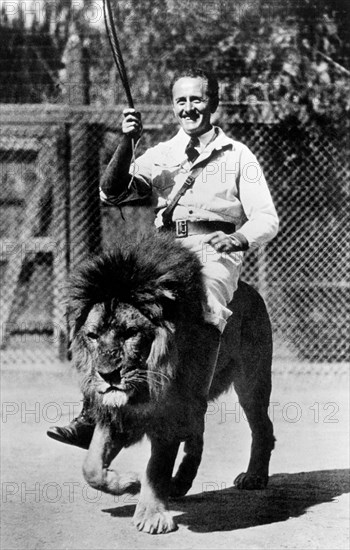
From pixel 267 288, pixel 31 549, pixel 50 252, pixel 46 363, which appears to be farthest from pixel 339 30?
pixel 31 549

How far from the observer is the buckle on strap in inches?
125

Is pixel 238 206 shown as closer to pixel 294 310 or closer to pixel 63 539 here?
pixel 63 539

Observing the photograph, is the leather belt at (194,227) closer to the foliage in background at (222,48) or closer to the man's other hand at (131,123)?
the man's other hand at (131,123)

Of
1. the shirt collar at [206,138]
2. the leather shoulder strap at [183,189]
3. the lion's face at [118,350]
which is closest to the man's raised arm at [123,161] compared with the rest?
the leather shoulder strap at [183,189]

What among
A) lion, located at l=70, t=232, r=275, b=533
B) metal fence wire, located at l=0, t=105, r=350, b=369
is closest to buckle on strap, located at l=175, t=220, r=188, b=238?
lion, located at l=70, t=232, r=275, b=533

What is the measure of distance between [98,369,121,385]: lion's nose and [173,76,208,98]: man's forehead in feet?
3.36

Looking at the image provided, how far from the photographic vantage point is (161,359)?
282 centimetres

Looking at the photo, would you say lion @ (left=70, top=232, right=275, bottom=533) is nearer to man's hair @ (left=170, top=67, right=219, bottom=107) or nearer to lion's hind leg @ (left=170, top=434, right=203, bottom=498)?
lion's hind leg @ (left=170, top=434, right=203, bottom=498)

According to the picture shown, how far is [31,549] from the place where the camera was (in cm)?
289

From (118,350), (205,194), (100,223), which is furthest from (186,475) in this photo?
(100,223)

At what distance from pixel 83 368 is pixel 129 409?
210 mm

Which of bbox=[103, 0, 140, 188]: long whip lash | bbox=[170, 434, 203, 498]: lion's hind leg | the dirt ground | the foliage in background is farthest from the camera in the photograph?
the foliage in background

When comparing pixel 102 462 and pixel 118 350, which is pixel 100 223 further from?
pixel 118 350

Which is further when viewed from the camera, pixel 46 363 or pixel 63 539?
pixel 46 363
